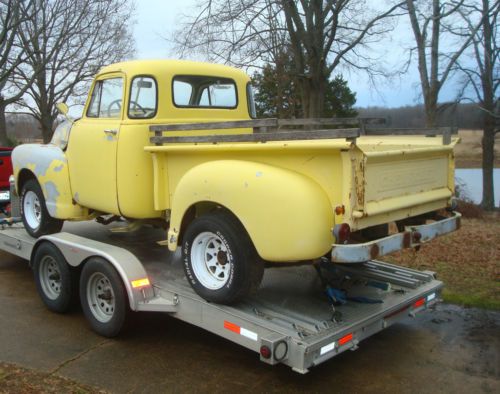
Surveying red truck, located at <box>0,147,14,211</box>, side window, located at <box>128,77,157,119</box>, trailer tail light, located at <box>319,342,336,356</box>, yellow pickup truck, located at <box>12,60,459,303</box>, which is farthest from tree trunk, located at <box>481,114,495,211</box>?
trailer tail light, located at <box>319,342,336,356</box>

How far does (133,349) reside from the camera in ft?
14.7

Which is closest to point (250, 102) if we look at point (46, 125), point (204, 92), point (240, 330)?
point (204, 92)

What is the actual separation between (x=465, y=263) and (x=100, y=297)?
4775 millimetres

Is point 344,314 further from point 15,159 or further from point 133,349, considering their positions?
point 15,159

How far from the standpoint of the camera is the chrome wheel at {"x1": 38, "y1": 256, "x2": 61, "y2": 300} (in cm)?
531

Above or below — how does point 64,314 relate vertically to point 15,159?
below

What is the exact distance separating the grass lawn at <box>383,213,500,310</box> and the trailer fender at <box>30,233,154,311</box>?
2.90m

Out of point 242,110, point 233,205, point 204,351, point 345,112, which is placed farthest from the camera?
point 345,112

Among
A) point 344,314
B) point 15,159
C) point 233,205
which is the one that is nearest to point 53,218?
point 15,159

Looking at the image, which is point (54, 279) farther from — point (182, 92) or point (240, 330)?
point (240, 330)

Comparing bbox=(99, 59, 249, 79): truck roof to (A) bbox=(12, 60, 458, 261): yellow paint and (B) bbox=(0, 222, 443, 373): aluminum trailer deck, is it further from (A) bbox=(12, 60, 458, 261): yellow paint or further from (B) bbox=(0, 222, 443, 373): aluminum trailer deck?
(B) bbox=(0, 222, 443, 373): aluminum trailer deck

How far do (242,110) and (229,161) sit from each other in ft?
7.20

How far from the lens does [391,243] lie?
3779mm

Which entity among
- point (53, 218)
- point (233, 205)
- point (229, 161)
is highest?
point (229, 161)
